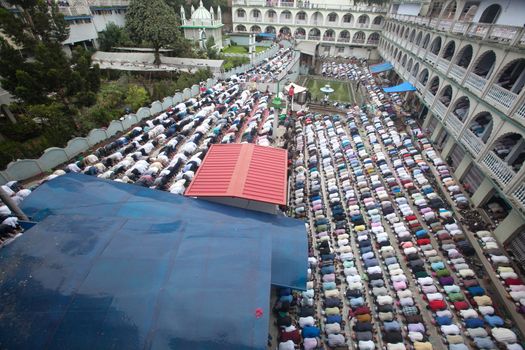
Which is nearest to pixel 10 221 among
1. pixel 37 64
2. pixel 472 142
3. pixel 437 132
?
A: pixel 37 64

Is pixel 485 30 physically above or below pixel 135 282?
above

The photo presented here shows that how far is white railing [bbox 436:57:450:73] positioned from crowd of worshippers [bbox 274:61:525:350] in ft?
29.3

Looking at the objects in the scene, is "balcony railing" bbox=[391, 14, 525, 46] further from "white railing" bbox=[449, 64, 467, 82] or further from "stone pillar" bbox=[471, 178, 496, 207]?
"stone pillar" bbox=[471, 178, 496, 207]

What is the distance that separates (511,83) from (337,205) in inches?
696

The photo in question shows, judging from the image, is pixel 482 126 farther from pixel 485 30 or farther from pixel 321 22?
pixel 321 22

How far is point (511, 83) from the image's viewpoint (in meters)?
20.6

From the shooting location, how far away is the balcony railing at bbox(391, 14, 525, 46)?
17.2 m

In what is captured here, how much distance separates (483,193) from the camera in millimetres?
18297

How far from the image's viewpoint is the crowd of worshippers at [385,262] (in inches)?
473

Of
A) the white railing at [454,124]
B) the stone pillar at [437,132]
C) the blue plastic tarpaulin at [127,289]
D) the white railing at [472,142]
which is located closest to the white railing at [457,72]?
the white railing at [454,124]

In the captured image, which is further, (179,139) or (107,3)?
(107,3)

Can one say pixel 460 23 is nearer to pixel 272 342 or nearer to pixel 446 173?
pixel 446 173

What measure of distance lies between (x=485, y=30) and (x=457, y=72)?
3775 millimetres

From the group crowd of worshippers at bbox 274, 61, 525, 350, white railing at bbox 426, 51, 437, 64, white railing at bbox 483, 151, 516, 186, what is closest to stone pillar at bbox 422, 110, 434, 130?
crowd of worshippers at bbox 274, 61, 525, 350
